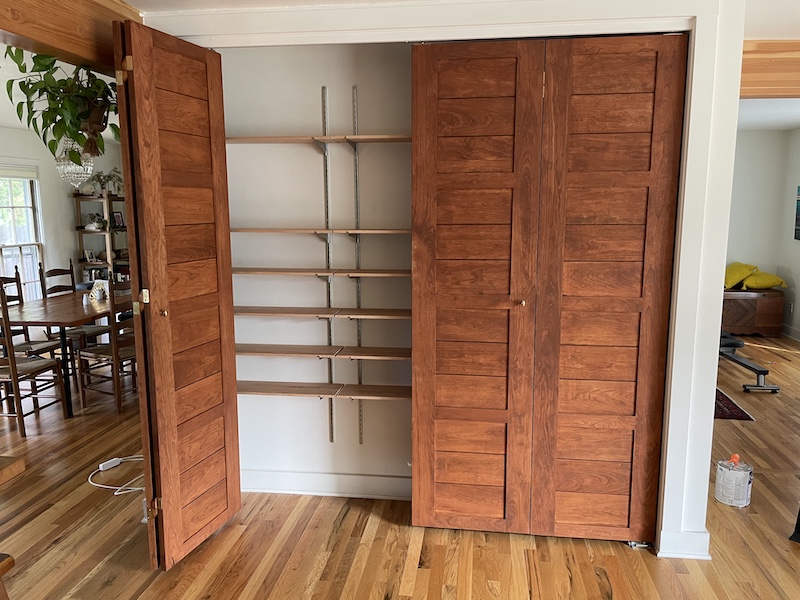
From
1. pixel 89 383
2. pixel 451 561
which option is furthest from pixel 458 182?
pixel 89 383

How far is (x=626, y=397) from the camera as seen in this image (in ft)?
8.75

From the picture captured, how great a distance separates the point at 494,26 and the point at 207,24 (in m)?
1.33

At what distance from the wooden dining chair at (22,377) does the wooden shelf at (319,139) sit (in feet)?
7.57

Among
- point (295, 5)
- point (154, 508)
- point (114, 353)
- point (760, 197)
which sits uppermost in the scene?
point (295, 5)

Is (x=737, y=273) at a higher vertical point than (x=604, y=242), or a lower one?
lower

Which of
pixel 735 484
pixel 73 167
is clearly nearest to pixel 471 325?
pixel 735 484

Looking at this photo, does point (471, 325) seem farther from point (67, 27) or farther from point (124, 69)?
point (67, 27)

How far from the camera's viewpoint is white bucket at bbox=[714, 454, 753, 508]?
315 cm

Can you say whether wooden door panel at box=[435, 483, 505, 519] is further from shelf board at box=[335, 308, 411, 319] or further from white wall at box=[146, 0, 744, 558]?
shelf board at box=[335, 308, 411, 319]

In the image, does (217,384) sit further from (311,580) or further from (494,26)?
(494,26)

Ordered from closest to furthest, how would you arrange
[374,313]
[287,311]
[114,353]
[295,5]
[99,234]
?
[295,5] → [374,313] → [287,311] → [114,353] → [99,234]

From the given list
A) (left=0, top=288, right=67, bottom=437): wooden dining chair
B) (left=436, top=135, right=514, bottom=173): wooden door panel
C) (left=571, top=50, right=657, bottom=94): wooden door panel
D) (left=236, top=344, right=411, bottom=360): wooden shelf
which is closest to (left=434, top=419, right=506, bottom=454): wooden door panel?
(left=236, top=344, right=411, bottom=360): wooden shelf

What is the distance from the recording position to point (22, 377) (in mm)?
4375

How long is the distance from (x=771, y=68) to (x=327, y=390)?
3.13m
